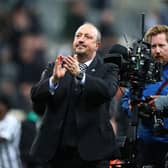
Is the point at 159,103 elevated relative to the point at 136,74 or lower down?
lower down

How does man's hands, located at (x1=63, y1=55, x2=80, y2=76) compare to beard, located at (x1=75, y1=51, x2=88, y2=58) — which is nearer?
man's hands, located at (x1=63, y1=55, x2=80, y2=76)

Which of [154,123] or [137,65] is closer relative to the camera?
[137,65]

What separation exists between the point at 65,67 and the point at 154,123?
3.72ft

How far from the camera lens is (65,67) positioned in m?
10.0

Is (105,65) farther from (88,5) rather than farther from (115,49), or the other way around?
(88,5)

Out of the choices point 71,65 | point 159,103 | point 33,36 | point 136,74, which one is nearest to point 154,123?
point 159,103

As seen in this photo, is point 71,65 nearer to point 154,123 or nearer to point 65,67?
point 65,67

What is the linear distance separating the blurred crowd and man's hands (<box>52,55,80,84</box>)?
21.7ft

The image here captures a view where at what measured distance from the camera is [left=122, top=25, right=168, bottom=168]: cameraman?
10.6 metres

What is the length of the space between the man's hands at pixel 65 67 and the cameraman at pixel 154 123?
31.8 inches

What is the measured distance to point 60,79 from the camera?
34.2 feet

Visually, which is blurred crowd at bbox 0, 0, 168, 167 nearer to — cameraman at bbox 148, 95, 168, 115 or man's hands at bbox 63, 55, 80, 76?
cameraman at bbox 148, 95, 168, 115

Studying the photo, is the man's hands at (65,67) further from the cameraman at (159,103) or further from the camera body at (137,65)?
the cameraman at (159,103)

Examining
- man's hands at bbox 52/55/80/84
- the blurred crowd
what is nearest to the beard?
man's hands at bbox 52/55/80/84
